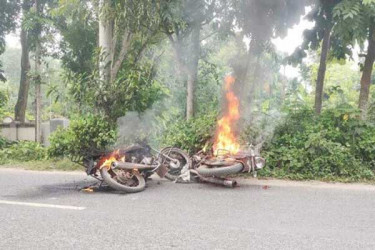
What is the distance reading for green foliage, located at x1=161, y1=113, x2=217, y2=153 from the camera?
30.1ft

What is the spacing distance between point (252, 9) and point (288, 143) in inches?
149

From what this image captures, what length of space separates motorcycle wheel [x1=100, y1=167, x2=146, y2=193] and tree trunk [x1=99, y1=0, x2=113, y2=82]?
11.8ft

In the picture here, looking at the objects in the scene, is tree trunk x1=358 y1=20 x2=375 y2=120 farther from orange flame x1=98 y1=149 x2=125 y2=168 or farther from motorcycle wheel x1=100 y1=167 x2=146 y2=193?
orange flame x1=98 y1=149 x2=125 y2=168

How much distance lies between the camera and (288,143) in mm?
8852

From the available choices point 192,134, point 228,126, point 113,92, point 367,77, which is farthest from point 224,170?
point 367,77

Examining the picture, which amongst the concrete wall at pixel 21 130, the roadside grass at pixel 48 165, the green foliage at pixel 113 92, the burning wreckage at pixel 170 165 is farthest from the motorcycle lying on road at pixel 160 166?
the concrete wall at pixel 21 130

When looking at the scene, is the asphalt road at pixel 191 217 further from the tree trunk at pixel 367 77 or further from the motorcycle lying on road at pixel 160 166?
the tree trunk at pixel 367 77

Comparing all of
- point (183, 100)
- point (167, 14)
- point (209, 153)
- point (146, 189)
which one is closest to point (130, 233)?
point (146, 189)

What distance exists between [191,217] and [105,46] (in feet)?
22.5

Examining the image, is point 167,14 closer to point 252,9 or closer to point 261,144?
point 252,9

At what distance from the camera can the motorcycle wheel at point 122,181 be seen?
263 inches

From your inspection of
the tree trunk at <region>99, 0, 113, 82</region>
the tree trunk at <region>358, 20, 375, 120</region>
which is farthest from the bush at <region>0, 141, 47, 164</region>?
the tree trunk at <region>358, 20, 375, 120</region>

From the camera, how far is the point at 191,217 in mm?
5133

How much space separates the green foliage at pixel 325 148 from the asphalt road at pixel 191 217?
0.67m
